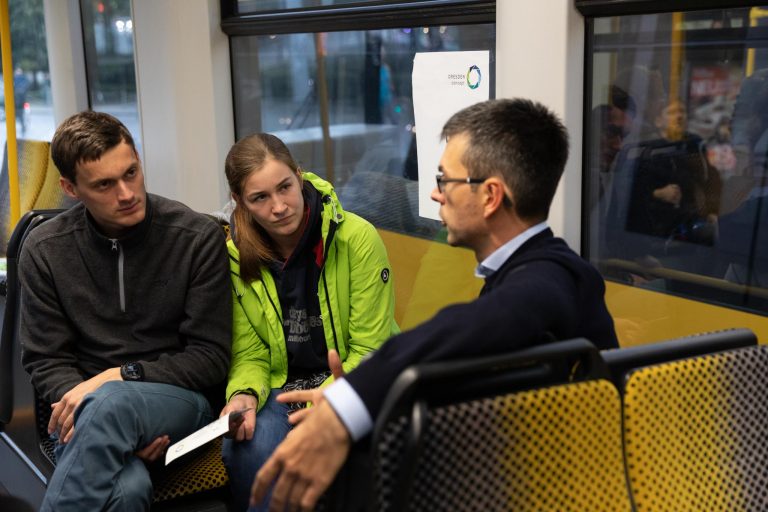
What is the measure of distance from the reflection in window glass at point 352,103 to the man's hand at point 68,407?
152 centimetres

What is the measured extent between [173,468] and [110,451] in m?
Answer: 0.23

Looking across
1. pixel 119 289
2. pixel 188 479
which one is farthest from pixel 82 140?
pixel 188 479

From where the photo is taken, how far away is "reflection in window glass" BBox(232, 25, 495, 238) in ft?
12.0

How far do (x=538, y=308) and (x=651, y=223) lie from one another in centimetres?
148

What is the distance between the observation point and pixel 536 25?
2.83m

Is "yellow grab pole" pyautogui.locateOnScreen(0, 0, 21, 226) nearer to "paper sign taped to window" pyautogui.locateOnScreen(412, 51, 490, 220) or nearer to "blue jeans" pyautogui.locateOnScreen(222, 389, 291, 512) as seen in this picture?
"paper sign taped to window" pyautogui.locateOnScreen(412, 51, 490, 220)

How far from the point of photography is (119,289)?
264 centimetres

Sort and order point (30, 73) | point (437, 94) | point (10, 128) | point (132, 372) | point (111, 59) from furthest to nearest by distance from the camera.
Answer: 1. point (30, 73)
2. point (111, 59)
3. point (10, 128)
4. point (437, 94)
5. point (132, 372)

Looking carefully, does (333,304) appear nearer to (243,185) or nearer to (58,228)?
(243,185)

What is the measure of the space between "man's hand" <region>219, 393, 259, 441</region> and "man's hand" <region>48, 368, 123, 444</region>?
32 cm

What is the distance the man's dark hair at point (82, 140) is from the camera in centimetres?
256

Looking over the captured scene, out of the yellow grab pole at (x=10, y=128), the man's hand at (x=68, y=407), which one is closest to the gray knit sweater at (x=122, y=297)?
the man's hand at (x=68, y=407)

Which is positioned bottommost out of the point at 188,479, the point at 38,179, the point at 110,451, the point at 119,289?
the point at 188,479

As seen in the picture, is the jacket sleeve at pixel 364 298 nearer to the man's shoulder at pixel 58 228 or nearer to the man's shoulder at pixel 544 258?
the man's shoulder at pixel 58 228
